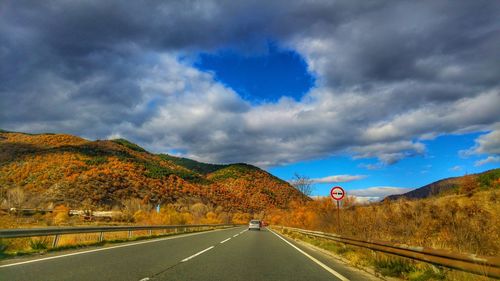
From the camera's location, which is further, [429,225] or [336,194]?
[336,194]

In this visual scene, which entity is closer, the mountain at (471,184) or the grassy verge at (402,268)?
the grassy verge at (402,268)

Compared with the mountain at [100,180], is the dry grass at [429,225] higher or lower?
lower

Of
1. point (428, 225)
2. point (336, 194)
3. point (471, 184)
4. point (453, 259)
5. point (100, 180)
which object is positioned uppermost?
point (100, 180)

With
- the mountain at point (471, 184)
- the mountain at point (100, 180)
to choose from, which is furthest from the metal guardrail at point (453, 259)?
the mountain at point (100, 180)

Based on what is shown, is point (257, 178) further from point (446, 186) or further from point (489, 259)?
point (489, 259)

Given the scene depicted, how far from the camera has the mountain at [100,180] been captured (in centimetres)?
7350

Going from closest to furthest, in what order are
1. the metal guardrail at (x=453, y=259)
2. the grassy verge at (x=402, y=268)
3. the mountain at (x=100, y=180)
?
the metal guardrail at (x=453, y=259) < the grassy verge at (x=402, y=268) < the mountain at (x=100, y=180)

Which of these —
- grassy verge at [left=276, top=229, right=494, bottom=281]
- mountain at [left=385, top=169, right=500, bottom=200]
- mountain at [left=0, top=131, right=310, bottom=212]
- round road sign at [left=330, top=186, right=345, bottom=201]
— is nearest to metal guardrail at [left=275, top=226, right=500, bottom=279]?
grassy verge at [left=276, top=229, right=494, bottom=281]

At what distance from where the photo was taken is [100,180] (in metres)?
80.5

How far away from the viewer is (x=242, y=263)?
11.1 metres

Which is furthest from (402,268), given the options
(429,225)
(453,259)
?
(429,225)

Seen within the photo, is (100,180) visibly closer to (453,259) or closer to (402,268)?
(402,268)

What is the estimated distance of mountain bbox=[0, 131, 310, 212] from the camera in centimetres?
7350

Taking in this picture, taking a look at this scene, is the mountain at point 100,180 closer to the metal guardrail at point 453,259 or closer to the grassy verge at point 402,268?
the grassy verge at point 402,268
